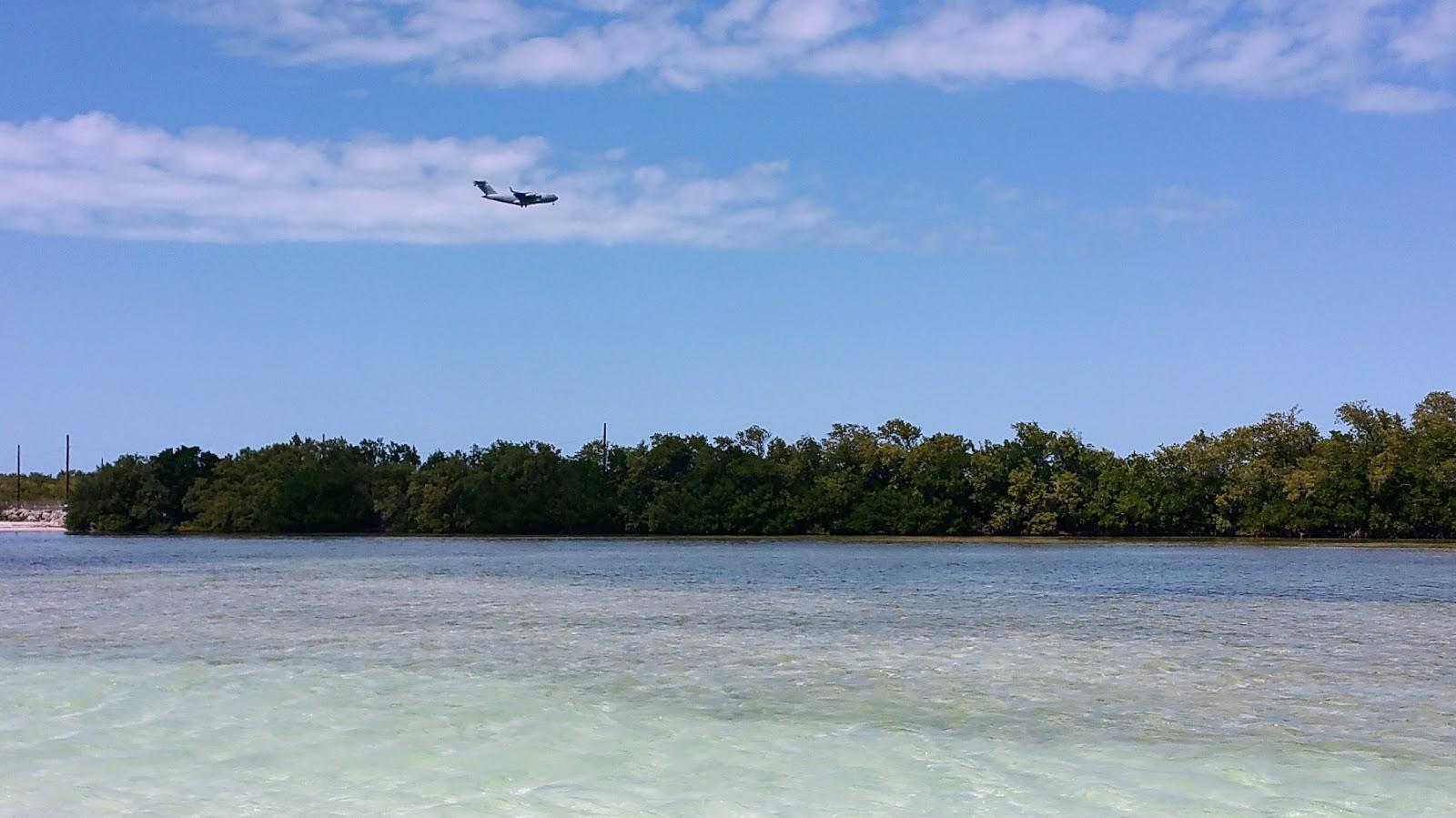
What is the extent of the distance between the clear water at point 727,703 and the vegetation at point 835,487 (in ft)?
136

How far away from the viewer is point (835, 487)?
80.6 meters

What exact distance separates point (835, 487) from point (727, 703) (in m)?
68.1

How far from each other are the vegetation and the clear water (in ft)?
136

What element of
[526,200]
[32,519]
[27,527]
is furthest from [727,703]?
[32,519]

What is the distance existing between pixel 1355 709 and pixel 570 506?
7440 cm

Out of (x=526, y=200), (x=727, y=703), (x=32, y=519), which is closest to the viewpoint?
(x=727, y=703)

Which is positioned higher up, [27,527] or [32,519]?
[32,519]

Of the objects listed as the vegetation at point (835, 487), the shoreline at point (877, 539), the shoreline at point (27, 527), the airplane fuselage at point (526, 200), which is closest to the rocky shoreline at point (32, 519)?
the shoreline at point (27, 527)

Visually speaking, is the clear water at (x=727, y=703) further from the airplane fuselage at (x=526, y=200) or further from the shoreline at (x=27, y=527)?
the shoreline at (x=27, y=527)

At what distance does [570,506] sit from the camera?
85125 millimetres

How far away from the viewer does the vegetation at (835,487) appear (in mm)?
66312

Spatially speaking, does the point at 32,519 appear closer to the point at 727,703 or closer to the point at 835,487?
the point at 835,487

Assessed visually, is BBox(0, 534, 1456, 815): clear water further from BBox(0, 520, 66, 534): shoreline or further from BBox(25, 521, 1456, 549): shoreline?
BBox(0, 520, 66, 534): shoreline

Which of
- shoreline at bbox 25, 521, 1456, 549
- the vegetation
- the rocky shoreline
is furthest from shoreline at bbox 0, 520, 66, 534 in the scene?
the vegetation
